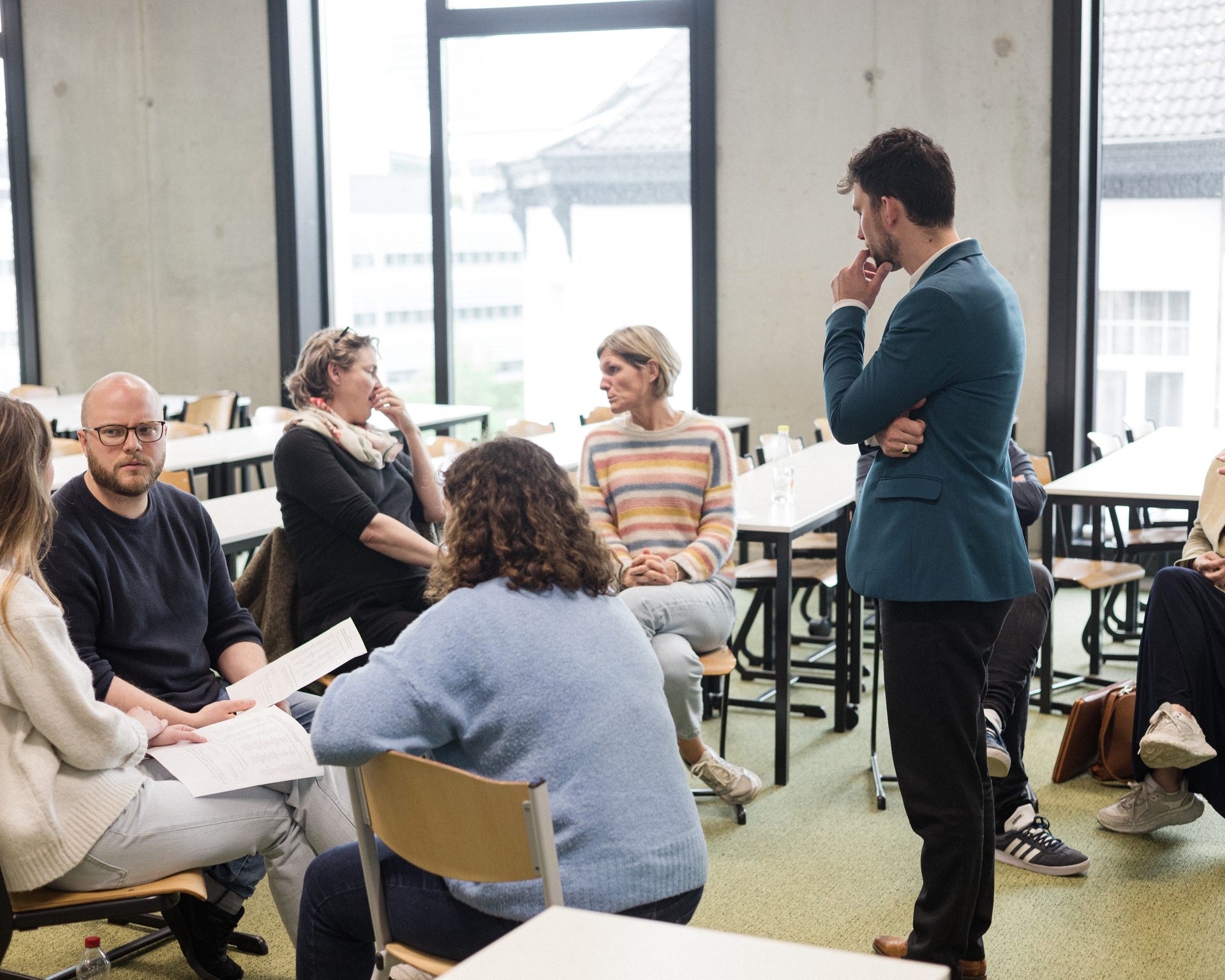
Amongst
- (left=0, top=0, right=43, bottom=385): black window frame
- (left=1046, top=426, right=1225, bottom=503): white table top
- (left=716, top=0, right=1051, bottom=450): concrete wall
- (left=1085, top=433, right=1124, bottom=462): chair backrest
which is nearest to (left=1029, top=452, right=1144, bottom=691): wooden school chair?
(left=1046, top=426, right=1225, bottom=503): white table top

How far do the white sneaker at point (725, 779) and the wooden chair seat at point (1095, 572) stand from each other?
1547 millimetres

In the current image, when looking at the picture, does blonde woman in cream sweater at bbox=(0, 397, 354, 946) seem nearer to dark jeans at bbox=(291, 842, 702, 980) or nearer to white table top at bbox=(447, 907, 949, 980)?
dark jeans at bbox=(291, 842, 702, 980)

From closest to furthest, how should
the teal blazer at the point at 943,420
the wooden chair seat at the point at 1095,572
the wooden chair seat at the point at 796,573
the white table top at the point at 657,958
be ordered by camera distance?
the white table top at the point at 657,958
the teal blazer at the point at 943,420
the wooden chair seat at the point at 796,573
the wooden chair seat at the point at 1095,572

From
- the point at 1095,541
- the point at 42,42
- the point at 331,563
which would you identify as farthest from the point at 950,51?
the point at 42,42

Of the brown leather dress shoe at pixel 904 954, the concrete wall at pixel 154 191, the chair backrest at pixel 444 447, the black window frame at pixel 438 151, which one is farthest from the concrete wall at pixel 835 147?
the brown leather dress shoe at pixel 904 954

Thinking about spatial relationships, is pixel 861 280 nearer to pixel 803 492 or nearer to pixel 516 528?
pixel 516 528

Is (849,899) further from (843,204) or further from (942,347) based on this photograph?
(843,204)

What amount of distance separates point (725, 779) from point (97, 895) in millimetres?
1726

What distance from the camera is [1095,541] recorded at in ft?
17.5

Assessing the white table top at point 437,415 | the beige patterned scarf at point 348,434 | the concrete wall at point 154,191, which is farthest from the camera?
the concrete wall at point 154,191

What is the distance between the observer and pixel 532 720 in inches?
67.7

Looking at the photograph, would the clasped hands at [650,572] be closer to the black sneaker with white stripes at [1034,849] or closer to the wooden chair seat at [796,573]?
the wooden chair seat at [796,573]

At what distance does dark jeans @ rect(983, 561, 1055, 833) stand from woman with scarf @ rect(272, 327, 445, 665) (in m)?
1.43

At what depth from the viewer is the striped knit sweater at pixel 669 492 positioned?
3.47 m
